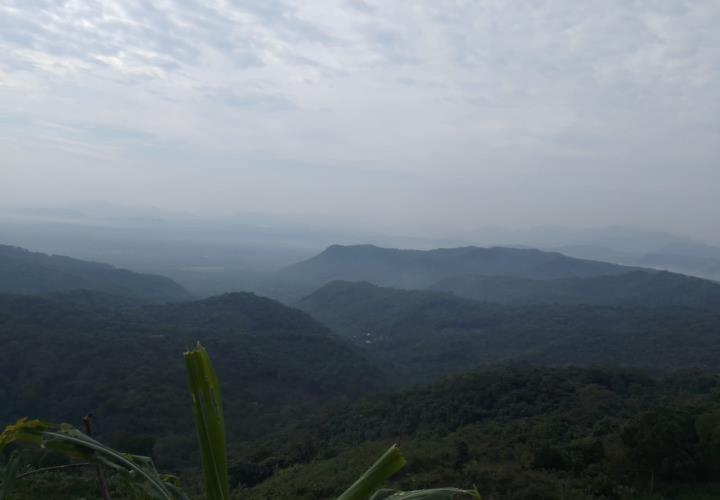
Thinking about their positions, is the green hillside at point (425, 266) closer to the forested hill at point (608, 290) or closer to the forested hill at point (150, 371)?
the forested hill at point (608, 290)

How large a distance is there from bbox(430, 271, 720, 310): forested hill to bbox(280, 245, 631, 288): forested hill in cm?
2683

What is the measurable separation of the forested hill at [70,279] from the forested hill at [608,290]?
68514 mm

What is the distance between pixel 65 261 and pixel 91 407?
Result: 74978 millimetres

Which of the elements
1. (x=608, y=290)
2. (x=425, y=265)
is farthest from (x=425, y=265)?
(x=608, y=290)

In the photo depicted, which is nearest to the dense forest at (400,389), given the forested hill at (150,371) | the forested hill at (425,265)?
the forested hill at (150,371)

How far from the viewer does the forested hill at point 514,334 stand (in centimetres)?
4456

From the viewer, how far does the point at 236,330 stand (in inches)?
2024

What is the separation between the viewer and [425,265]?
160500mm

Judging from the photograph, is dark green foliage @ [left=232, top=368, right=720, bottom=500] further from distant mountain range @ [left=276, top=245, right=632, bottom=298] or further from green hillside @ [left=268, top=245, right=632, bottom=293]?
distant mountain range @ [left=276, top=245, right=632, bottom=298]

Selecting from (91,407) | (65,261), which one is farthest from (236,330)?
(65,261)

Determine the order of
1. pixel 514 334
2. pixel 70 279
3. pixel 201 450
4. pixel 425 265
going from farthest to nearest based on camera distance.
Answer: pixel 425 265, pixel 70 279, pixel 514 334, pixel 201 450

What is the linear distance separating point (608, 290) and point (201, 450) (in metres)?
109

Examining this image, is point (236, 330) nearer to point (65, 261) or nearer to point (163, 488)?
point (163, 488)

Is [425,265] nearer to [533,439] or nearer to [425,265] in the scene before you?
[425,265]
